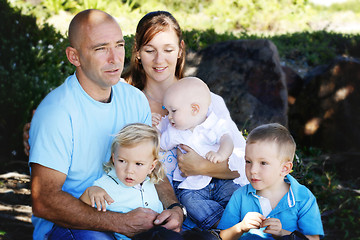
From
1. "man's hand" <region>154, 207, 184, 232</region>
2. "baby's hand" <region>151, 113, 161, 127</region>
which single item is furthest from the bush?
"man's hand" <region>154, 207, 184, 232</region>

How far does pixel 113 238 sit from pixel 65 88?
3.45 feet

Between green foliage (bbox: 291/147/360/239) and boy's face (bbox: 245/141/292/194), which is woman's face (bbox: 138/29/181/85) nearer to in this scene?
boy's face (bbox: 245/141/292/194)

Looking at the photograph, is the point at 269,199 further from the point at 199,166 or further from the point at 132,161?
the point at 132,161

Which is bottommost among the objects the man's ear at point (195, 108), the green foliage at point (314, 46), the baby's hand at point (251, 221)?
the baby's hand at point (251, 221)

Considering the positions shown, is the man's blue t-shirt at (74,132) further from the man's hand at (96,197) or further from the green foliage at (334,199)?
the green foliage at (334,199)

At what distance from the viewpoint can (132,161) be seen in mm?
3023

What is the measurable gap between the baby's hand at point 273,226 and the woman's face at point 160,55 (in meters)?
1.71

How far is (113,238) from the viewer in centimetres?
304

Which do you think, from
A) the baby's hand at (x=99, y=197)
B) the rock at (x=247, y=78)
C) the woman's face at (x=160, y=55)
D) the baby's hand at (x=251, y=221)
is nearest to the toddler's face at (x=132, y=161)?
the baby's hand at (x=99, y=197)

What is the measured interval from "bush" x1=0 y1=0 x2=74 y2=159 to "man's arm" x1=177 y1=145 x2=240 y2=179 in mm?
2704

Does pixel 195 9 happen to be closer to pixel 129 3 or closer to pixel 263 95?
pixel 129 3

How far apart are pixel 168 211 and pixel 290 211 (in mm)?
824

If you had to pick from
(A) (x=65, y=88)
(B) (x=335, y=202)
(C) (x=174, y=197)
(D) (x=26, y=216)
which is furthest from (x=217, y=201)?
(B) (x=335, y=202)

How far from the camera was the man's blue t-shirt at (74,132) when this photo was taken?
9.46 feet
